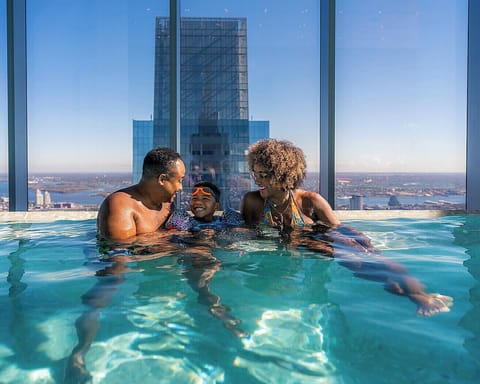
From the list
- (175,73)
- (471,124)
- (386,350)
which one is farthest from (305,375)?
(471,124)

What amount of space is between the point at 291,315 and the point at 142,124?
4869 millimetres

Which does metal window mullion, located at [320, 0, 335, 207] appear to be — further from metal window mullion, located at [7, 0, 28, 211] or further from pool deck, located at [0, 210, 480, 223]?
metal window mullion, located at [7, 0, 28, 211]

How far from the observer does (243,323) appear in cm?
151

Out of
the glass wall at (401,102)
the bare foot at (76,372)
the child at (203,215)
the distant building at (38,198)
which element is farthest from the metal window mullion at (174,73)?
the bare foot at (76,372)

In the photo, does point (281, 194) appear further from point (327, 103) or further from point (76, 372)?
point (327, 103)

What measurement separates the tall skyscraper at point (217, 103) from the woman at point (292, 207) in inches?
154

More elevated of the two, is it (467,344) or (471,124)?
(471,124)

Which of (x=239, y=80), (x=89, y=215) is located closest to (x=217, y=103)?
(x=239, y=80)

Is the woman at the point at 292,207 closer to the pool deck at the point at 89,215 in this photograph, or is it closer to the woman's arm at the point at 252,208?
the woman's arm at the point at 252,208

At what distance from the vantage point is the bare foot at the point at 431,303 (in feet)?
5.24

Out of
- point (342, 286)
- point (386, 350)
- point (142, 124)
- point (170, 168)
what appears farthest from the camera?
point (142, 124)

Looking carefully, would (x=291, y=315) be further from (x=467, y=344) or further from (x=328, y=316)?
(x=467, y=344)

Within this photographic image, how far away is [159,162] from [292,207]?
34.7 inches

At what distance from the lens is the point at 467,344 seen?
1.32m
